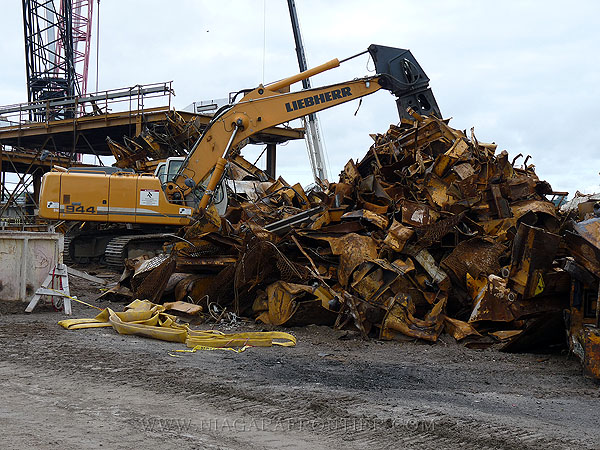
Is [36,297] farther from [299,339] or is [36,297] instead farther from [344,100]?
[344,100]

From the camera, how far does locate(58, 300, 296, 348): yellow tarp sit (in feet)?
22.8

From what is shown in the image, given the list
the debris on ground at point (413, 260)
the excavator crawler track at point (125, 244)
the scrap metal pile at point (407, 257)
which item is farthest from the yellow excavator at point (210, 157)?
the scrap metal pile at point (407, 257)

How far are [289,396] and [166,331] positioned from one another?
280 centimetres

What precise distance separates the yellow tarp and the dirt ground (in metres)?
0.17

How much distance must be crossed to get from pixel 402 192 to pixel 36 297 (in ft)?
17.8

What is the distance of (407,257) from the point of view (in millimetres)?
8117

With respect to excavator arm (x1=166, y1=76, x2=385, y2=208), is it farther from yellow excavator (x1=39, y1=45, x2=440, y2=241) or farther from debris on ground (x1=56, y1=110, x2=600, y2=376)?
debris on ground (x1=56, y1=110, x2=600, y2=376)

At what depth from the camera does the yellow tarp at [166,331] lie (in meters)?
6.96

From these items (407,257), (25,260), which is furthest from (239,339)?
(25,260)

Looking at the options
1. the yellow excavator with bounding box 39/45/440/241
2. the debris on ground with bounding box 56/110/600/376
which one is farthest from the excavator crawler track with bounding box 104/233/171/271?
the debris on ground with bounding box 56/110/600/376

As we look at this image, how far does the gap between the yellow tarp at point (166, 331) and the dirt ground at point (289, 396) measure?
175 millimetres

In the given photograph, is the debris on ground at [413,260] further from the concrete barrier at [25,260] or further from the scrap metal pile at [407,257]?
the concrete barrier at [25,260]

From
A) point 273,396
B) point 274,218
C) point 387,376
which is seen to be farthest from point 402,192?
point 273,396

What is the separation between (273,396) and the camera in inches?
188
